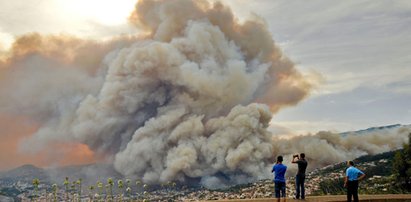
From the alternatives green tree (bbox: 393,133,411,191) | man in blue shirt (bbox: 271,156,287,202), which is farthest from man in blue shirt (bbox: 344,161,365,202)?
green tree (bbox: 393,133,411,191)

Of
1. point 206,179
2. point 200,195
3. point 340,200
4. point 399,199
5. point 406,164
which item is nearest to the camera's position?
point 340,200

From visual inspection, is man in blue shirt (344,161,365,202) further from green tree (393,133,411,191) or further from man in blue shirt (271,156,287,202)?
green tree (393,133,411,191)

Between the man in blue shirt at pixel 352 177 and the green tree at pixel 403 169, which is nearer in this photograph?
the man in blue shirt at pixel 352 177

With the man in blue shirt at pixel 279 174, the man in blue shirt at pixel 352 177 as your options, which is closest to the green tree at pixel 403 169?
the man in blue shirt at pixel 352 177

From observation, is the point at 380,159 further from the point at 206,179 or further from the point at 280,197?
the point at 280,197

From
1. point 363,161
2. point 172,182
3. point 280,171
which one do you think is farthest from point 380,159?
point 280,171

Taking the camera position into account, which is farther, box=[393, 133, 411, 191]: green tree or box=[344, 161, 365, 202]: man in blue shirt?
box=[393, 133, 411, 191]: green tree

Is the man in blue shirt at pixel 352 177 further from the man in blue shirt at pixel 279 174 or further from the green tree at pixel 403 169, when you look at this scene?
the green tree at pixel 403 169

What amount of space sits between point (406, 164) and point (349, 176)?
32445mm

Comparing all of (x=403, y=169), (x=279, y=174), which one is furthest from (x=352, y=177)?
(x=403, y=169)

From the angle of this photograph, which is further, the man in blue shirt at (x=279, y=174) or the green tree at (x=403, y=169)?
the green tree at (x=403, y=169)

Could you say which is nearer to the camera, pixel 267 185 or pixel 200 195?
pixel 267 185

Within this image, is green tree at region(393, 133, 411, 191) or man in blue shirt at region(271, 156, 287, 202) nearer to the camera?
man in blue shirt at region(271, 156, 287, 202)

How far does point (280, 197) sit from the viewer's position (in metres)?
29.6
